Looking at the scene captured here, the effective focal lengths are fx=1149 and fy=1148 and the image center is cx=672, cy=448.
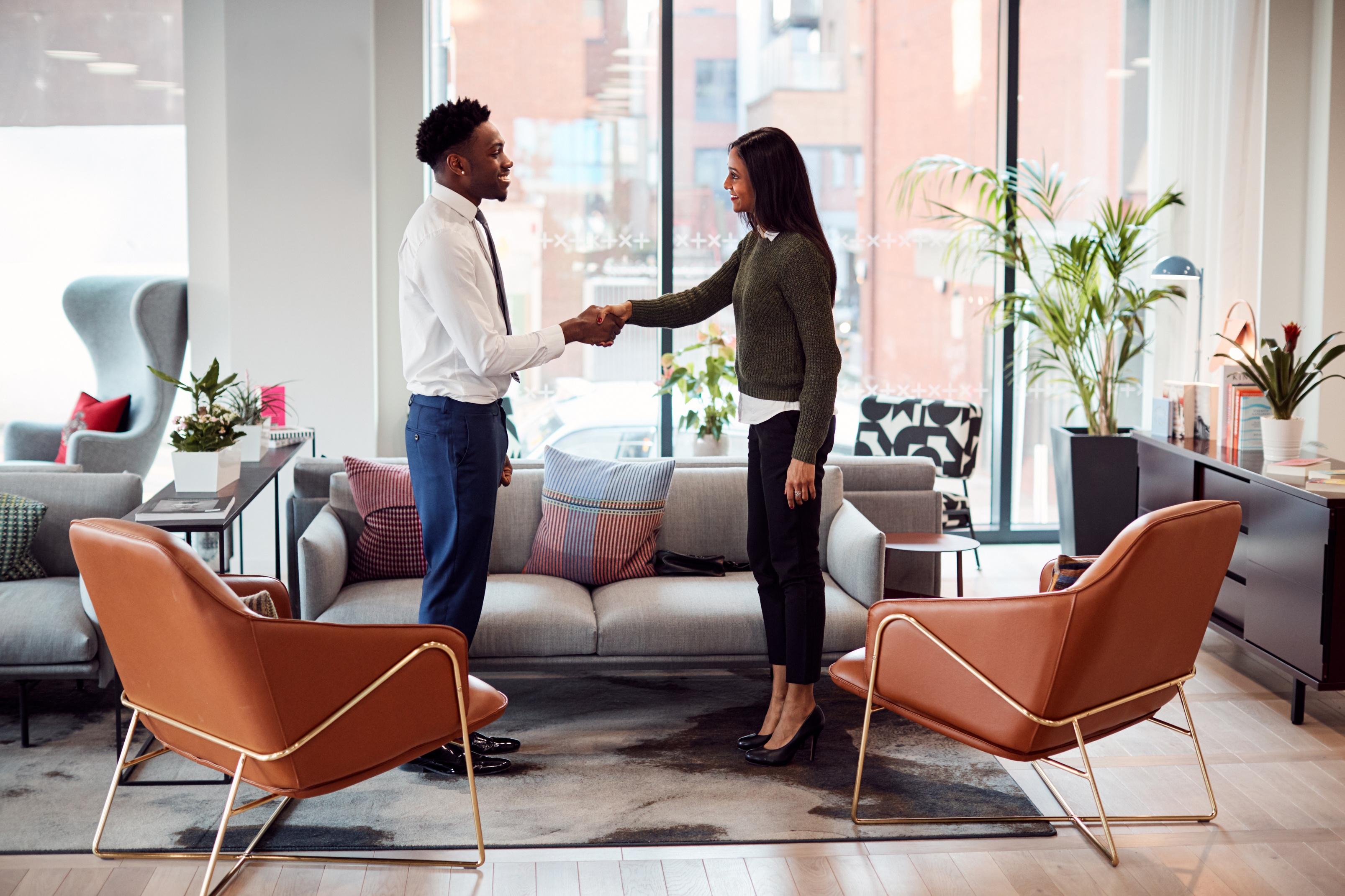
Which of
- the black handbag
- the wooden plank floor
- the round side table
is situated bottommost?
the wooden plank floor

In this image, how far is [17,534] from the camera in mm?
3455

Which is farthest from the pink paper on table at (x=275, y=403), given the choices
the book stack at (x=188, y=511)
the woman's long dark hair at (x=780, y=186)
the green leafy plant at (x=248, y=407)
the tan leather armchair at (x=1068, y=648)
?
the tan leather armchair at (x=1068, y=648)

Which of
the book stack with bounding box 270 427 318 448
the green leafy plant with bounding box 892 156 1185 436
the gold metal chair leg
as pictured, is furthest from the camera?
the green leafy plant with bounding box 892 156 1185 436

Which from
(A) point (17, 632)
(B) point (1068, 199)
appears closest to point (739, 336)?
(A) point (17, 632)

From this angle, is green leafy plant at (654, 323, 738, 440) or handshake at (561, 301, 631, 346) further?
green leafy plant at (654, 323, 738, 440)

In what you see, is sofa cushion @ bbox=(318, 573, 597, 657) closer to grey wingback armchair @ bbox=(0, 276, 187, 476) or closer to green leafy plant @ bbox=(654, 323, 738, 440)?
green leafy plant @ bbox=(654, 323, 738, 440)

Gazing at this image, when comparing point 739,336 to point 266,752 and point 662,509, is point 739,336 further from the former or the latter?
point 266,752

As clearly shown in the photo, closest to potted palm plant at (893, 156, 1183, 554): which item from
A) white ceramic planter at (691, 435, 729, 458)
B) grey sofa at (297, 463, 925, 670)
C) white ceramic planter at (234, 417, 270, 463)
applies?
white ceramic planter at (691, 435, 729, 458)

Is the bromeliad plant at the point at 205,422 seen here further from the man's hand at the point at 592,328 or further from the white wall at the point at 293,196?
the white wall at the point at 293,196

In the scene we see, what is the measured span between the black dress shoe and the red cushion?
3007mm

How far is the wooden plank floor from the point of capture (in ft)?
8.04

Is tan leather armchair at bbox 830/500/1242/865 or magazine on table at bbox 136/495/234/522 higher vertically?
magazine on table at bbox 136/495/234/522

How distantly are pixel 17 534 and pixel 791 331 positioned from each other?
2.39 meters

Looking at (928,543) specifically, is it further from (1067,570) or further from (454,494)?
(454,494)
